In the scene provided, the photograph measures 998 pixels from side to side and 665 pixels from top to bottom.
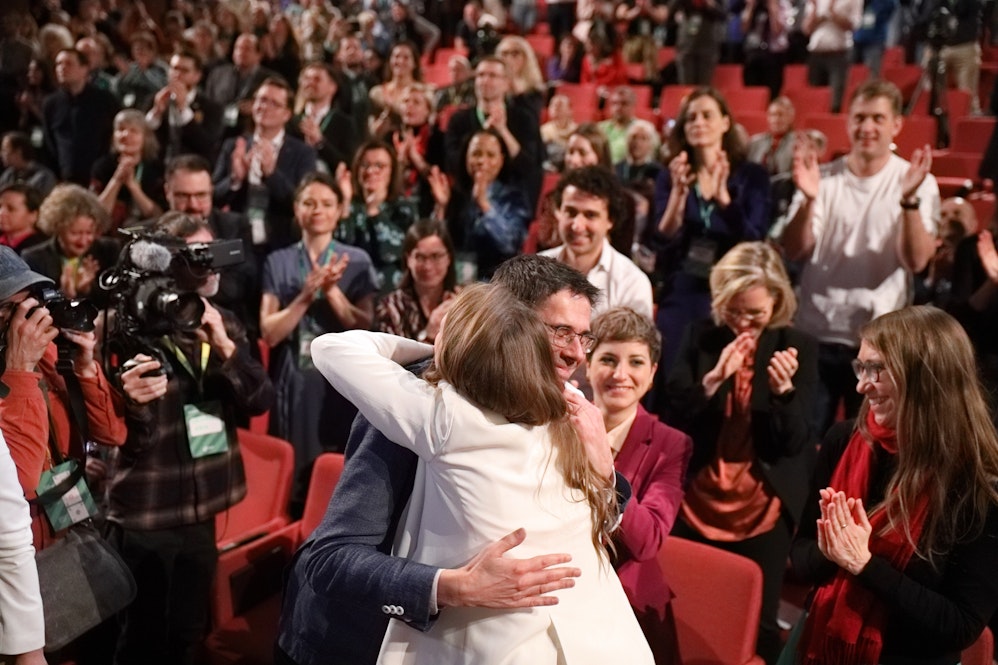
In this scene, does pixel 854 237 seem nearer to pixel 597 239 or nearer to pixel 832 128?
pixel 597 239

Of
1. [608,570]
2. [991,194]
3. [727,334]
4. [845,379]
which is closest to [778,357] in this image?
[727,334]

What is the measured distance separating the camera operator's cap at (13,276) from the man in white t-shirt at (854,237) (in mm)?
2415

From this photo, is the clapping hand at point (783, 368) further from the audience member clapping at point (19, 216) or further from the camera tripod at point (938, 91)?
the camera tripod at point (938, 91)

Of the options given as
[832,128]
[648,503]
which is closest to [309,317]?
Result: [648,503]

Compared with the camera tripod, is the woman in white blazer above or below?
below

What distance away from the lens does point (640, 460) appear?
7.11ft

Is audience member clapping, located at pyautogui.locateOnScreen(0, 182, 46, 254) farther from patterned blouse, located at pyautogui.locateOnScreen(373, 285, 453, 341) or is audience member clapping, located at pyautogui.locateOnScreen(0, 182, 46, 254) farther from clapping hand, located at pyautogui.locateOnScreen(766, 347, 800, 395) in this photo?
clapping hand, located at pyautogui.locateOnScreen(766, 347, 800, 395)

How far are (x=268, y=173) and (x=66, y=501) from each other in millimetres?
2621

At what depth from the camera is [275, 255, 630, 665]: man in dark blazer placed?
1.34m

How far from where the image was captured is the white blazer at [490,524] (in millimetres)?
1382

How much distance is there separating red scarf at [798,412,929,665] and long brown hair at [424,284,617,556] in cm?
67

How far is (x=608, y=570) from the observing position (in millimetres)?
1503

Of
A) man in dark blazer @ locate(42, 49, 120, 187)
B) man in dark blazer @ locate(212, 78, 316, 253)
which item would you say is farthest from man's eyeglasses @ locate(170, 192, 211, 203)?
man in dark blazer @ locate(42, 49, 120, 187)

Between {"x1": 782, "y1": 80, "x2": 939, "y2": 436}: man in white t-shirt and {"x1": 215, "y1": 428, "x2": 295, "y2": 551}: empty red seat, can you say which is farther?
{"x1": 782, "y1": 80, "x2": 939, "y2": 436}: man in white t-shirt
